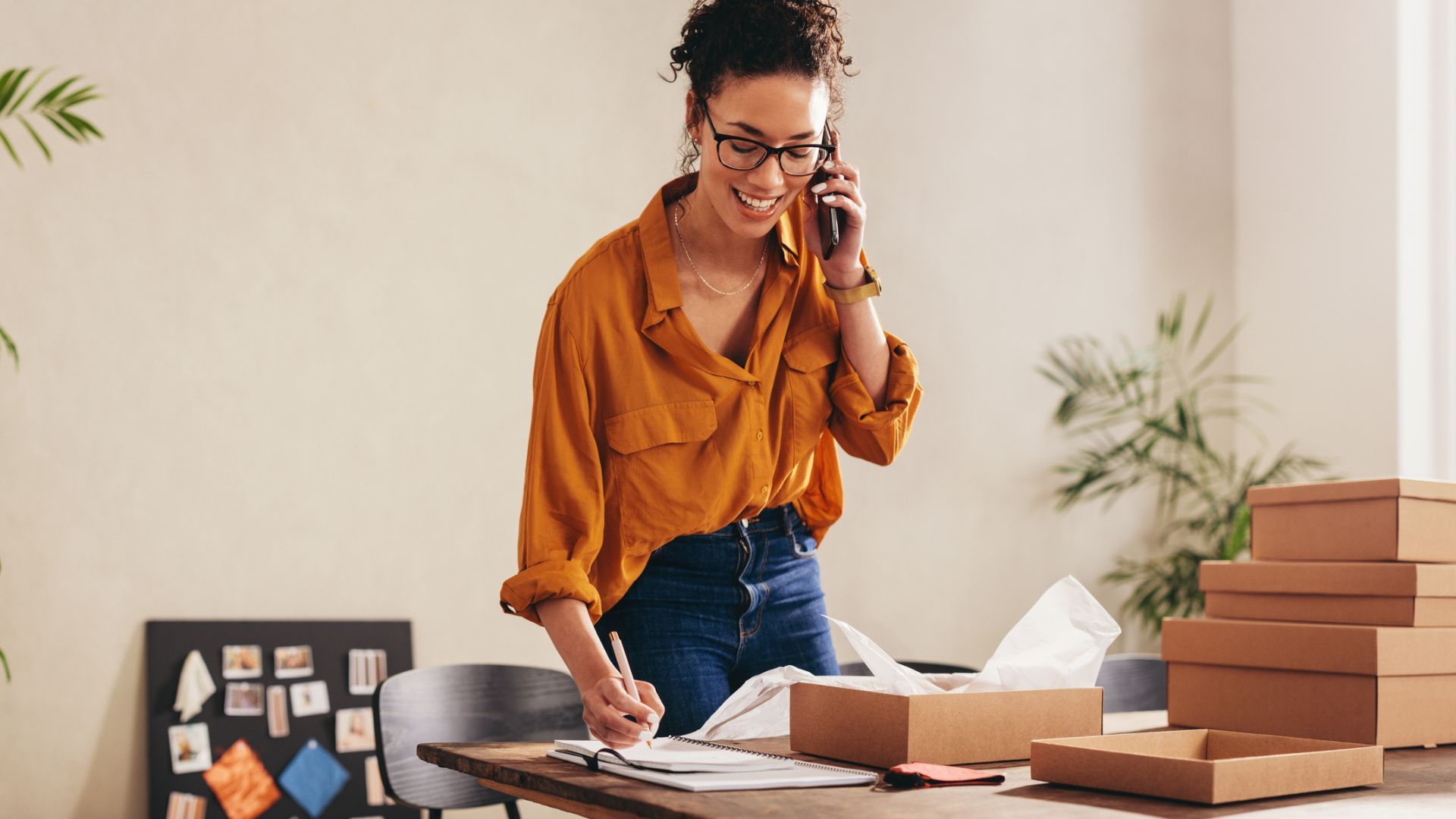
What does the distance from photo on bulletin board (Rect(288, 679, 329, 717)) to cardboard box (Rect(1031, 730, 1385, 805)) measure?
2.20m

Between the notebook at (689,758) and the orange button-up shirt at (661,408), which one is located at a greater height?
the orange button-up shirt at (661,408)

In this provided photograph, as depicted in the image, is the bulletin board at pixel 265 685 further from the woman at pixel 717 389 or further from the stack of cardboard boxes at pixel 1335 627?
the stack of cardboard boxes at pixel 1335 627

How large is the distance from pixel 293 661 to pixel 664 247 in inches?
67.5

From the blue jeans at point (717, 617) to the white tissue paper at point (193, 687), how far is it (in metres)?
1.49

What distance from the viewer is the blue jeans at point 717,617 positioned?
60.5 inches

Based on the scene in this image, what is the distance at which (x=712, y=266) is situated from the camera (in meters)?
1.67

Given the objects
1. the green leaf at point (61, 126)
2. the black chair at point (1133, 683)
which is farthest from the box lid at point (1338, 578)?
the green leaf at point (61, 126)

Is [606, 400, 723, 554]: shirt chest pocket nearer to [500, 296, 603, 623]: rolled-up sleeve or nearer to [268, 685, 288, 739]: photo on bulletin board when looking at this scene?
[500, 296, 603, 623]: rolled-up sleeve

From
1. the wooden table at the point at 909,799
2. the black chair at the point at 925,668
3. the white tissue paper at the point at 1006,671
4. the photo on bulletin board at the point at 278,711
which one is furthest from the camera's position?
the photo on bulletin board at the point at 278,711

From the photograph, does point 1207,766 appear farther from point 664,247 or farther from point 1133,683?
point 1133,683

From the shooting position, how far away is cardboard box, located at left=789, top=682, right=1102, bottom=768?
1.10 m

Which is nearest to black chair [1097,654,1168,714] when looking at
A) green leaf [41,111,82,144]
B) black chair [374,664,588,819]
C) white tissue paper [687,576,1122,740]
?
black chair [374,664,588,819]

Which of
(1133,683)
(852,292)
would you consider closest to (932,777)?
(852,292)

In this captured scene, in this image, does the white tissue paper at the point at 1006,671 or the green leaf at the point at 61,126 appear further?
the green leaf at the point at 61,126
